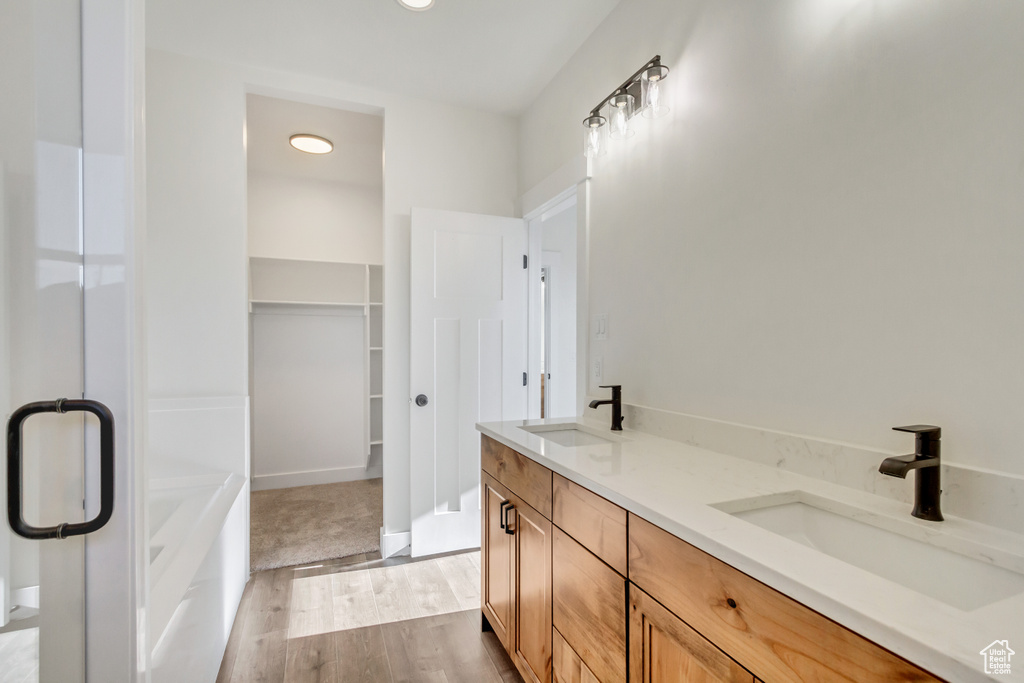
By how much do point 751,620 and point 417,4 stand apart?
2.39m

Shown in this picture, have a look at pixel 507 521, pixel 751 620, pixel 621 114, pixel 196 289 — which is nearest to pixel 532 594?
pixel 507 521

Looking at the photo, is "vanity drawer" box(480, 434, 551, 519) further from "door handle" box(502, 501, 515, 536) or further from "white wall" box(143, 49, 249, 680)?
"white wall" box(143, 49, 249, 680)

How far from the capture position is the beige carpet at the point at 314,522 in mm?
2721

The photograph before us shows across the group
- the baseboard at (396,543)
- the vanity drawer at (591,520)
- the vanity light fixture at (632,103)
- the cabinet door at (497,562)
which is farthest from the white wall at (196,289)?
the vanity light fixture at (632,103)

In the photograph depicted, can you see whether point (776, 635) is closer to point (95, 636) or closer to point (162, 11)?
point (95, 636)

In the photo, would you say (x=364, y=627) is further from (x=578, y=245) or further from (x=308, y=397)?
(x=308, y=397)

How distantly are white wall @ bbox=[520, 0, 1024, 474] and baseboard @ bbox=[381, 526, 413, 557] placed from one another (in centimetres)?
160

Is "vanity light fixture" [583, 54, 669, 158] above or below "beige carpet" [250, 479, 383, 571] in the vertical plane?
above

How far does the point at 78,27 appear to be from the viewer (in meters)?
0.85

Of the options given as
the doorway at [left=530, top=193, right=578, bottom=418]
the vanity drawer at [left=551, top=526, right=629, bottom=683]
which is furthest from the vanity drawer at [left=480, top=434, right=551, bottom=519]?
the doorway at [left=530, top=193, right=578, bottom=418]

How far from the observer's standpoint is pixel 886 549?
0.89 m

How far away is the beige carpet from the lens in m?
2.72

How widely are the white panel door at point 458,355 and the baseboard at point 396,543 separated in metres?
0.08

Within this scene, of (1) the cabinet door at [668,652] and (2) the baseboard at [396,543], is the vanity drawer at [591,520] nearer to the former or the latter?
(1) the cabinet door at [668,652]
